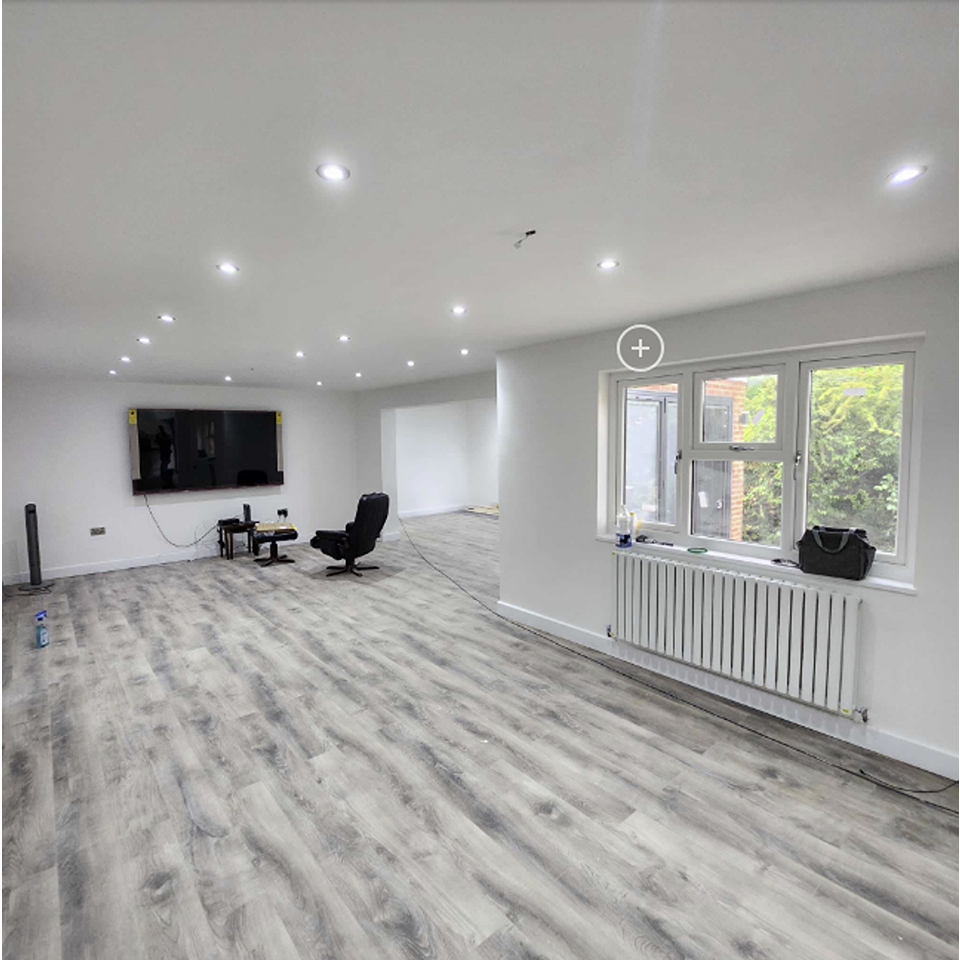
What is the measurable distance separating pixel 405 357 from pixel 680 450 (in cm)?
249

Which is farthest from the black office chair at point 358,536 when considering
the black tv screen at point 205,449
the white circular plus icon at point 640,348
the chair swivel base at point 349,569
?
the white circular plus icon at point 640,348

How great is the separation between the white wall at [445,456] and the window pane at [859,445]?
29.7ft

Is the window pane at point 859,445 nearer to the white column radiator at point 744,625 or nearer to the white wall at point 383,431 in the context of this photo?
the white column radiator at point 744,625

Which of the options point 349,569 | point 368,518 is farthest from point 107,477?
point 368,518

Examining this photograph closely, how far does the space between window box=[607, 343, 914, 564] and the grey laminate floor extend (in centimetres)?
38

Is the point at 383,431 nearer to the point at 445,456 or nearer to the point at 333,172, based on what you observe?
the point at 445,456

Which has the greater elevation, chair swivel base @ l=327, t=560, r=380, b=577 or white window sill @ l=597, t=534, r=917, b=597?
white window sill @ l=597, t=534, r=917, b=597

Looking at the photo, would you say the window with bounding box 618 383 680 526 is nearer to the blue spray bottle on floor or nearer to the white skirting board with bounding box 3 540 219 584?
the blue spray bottle on floor

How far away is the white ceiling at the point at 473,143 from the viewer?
950 millimetres

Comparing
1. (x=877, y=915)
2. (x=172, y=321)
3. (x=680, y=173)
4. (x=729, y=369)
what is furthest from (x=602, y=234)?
(x=172, y=321)

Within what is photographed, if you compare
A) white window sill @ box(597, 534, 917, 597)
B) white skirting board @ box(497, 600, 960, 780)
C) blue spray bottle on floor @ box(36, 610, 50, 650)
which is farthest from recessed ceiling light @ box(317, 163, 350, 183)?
blue spray bottle on floor @ box(36, 610, 50, 650)

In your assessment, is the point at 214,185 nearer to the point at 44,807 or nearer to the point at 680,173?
the point at 680,173

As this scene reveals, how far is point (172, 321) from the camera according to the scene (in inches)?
123

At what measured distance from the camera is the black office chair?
19.0 ft
